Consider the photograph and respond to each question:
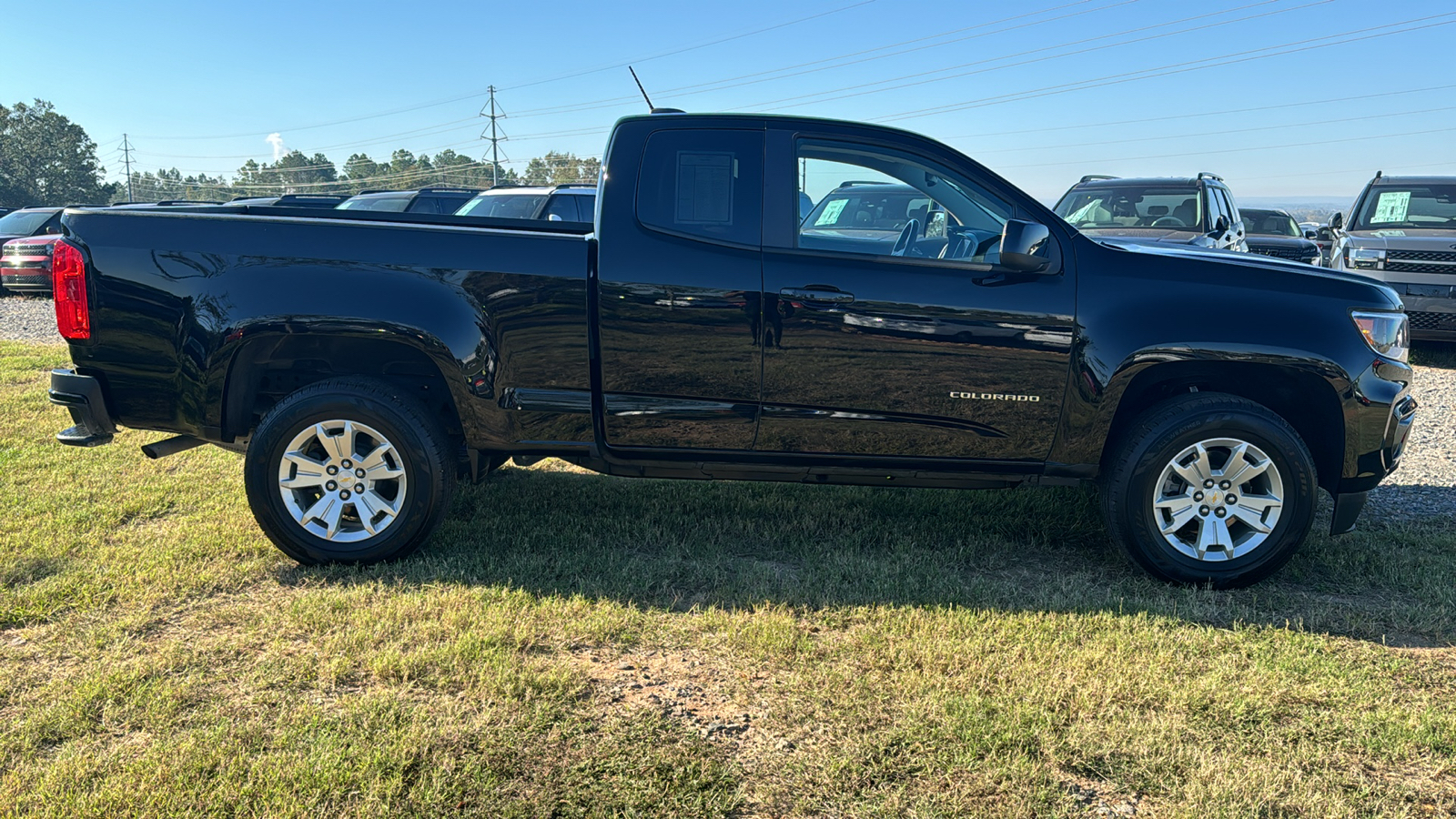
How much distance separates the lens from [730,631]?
364 cm

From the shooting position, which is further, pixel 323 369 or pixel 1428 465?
pixel 1428 465

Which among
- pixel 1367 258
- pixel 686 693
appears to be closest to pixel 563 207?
pixel 686 693

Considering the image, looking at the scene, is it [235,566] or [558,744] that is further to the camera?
[235,566]

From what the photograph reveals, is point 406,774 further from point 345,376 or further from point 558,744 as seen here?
point 345,376

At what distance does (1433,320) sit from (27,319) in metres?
18.8

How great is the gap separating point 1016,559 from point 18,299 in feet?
64.9

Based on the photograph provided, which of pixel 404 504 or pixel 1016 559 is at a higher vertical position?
pixel 404 504

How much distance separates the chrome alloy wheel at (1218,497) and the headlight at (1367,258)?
27.0 ft

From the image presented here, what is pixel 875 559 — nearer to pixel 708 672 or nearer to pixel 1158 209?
pixel 708 672

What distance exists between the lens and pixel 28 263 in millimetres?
15383

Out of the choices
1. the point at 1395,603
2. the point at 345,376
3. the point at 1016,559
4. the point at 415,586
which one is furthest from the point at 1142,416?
the point at 345,376

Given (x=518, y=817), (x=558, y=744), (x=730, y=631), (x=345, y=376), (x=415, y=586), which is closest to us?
(x=518, y=817)

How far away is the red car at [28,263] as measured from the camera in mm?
15312

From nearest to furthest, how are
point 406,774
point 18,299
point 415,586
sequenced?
point 406,774 → point 415,586 → point 18,299
